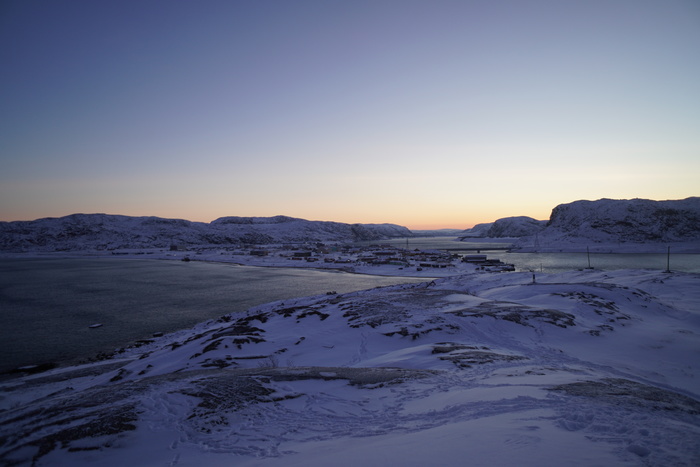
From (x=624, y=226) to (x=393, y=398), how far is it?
130285mm

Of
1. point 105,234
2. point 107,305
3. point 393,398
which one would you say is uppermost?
point 105,234

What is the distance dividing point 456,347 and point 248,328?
1101cm

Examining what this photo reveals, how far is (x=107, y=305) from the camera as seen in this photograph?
31.9 metres

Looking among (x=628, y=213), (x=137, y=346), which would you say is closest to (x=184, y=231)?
(x=137, y=346)

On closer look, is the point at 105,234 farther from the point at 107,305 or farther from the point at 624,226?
the point at 624,226

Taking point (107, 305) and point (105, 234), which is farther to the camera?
point (105, 234)

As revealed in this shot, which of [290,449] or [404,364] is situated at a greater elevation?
[290,449]

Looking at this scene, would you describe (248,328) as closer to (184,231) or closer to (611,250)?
(611,250)

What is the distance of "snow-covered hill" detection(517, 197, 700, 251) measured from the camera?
94.9 meters

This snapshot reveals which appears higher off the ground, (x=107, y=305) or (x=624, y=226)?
(x=624, y=226)

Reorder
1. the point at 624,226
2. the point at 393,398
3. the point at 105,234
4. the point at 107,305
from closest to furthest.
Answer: the point at 393,398 → the point at 107,305 → the point at 624,226 → the point at 105,234

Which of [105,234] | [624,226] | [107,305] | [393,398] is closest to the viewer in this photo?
[393,398]

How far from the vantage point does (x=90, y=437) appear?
→ 6254 millimetres

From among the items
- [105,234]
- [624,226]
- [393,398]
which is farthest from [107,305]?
[105,234]
